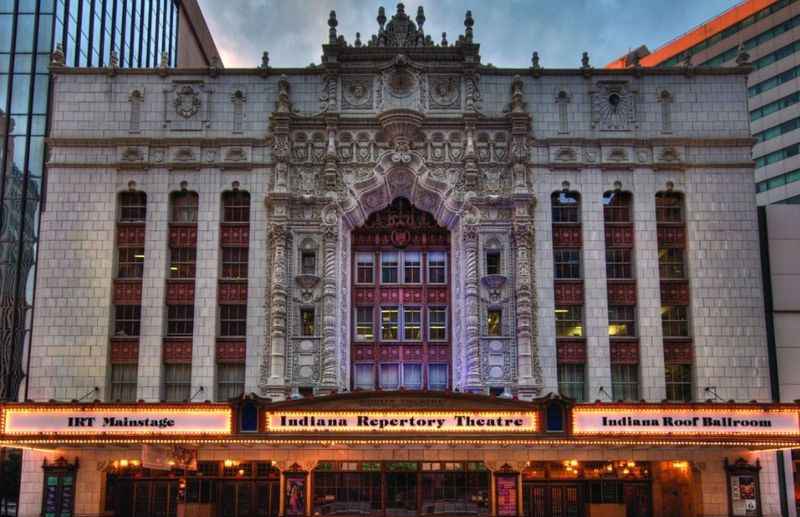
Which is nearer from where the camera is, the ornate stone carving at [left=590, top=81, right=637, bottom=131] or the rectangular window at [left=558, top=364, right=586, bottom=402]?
the rectangular window at [left=558, top=364, right=586, bottom=402]

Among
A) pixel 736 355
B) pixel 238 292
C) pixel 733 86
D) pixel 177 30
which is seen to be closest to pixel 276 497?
pixel 238 292

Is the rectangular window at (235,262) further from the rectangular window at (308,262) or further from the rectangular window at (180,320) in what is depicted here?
the rectangular window at (308,262)

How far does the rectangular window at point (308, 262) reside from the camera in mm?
37000

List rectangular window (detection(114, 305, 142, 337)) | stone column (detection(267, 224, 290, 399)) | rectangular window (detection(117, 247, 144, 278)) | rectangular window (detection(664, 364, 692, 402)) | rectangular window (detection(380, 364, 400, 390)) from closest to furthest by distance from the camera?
1. stone column (detection(267, 224, 290, 399))
2. rectangular window (detection(664, 364, 692, 402))
3. rectangular window (detection(114, 305, 142, 337))
4. rectangular window (detection(380, 364, 400, 390))
5. rectangular window (detection(117, 247, 144, 278))

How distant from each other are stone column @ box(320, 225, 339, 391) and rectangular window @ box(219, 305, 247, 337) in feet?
11.4

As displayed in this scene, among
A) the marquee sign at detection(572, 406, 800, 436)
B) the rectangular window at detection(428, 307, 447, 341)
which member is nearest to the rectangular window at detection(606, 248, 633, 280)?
the rectangular window at detection(428, 307, 447, 341)

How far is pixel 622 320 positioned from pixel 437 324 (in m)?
7.91

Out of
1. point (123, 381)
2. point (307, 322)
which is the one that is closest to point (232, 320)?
point (307, 322)

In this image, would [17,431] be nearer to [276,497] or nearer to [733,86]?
[276,497]

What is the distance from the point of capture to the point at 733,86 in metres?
38.6

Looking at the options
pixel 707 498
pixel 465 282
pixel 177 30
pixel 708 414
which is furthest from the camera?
pixel 177 30

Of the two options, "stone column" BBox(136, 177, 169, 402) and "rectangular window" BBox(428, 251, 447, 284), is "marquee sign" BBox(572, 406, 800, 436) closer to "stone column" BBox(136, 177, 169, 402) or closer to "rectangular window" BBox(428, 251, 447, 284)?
"rectangular window" BBox(428, 251, 447, 284)

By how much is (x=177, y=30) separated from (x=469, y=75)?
33.5m

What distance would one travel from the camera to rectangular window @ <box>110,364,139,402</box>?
36312mm
